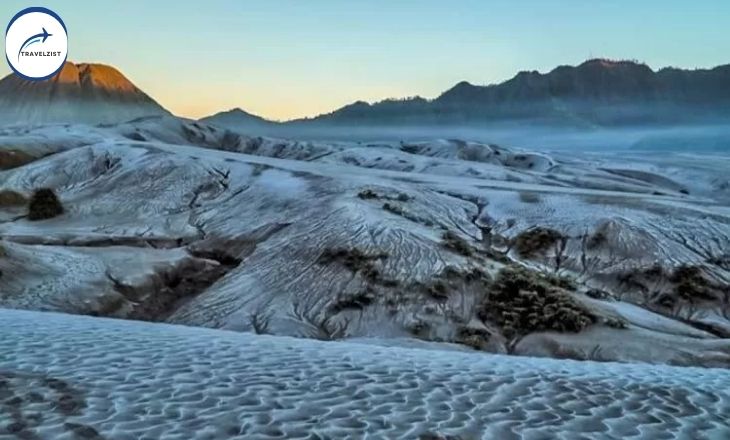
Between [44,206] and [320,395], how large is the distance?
163 ft

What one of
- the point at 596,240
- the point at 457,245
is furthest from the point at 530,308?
the point at 596,240

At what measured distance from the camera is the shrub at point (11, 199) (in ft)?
211

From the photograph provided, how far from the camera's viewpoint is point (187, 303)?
3625cm

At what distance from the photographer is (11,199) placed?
6512cm

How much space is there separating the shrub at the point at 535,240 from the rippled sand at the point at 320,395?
94.7 ft

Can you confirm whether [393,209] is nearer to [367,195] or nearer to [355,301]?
[367,195]

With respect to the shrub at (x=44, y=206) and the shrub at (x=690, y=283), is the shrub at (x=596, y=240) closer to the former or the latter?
the shrub at (x=690, y=283)

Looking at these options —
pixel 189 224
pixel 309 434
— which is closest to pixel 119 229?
pixel 189 224

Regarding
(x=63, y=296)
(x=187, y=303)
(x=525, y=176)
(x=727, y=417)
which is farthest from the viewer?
(x=525, y=176)

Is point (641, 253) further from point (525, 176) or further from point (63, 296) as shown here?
point (525, 176)

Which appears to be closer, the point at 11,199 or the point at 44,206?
the point at 44,206

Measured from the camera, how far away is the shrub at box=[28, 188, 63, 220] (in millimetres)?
55469

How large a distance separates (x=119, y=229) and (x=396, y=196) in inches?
715

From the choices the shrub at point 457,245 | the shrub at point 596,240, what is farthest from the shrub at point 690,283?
the shrub at point 457,245
